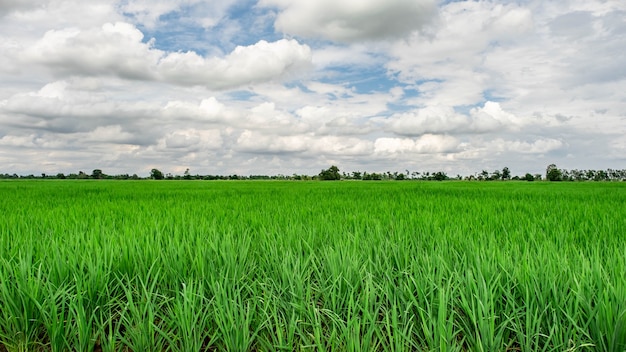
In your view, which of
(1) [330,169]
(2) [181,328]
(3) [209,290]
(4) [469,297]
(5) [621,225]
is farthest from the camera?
(1) [330,169]

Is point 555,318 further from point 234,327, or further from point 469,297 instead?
point 234,327

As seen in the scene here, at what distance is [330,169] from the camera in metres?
69.8

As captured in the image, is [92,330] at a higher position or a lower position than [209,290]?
lower

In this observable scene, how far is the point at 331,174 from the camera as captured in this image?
6850cm

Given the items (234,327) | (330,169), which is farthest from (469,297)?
(330,169)

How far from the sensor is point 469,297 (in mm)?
2195

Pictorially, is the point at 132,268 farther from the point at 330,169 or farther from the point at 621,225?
the point at 330,169

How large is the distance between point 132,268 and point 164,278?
0.39 metres

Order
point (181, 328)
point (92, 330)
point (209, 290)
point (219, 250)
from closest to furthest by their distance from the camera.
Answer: point (181, 328)
point (92, 330)
point (209, 290)
point (219, 250)

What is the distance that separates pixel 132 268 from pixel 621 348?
3043 mm

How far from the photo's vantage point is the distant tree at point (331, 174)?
2675 inches

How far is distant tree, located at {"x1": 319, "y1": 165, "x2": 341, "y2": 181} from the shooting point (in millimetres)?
67938

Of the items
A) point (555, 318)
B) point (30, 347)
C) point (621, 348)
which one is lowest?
point (30, 347)

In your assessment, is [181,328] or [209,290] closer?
[181,328]
